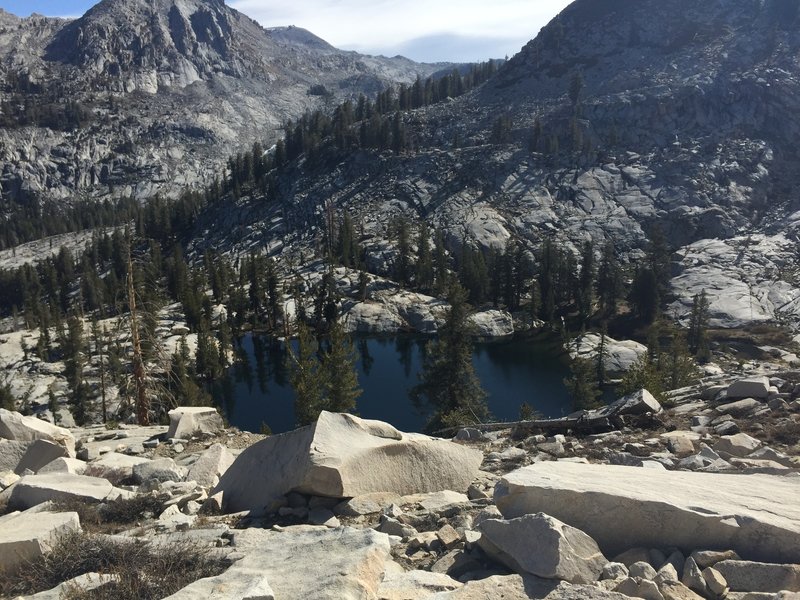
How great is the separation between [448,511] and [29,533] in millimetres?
6527

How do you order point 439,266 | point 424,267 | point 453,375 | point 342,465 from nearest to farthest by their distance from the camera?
point 342,465, point 453,375, point 424,267, point 439,266

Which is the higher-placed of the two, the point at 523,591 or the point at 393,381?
the point at 523,591

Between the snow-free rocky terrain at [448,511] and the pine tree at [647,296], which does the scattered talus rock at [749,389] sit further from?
the pine tree at [647,296]

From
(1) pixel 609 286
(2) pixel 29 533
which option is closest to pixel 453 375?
(2) pixel 29 533

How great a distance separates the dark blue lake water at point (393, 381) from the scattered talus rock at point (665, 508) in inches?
1786

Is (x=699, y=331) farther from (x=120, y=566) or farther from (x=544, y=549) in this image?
(x=120, y=566)

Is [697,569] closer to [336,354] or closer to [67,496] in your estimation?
[67,496]

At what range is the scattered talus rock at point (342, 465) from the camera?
426 inches

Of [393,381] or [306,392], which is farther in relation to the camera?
[393,381]

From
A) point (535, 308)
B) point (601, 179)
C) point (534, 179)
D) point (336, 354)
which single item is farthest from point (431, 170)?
point (336, 354)

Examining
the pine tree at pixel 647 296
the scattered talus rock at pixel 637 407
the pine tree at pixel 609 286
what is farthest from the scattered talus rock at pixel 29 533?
the pine tree at pixel 609 286

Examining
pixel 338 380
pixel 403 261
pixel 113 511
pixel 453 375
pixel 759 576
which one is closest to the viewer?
pixel 759 576

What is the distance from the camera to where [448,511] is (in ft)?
32.4

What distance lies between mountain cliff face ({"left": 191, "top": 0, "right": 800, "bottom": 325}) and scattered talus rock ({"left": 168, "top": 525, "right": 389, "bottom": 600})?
96887 millimetres
